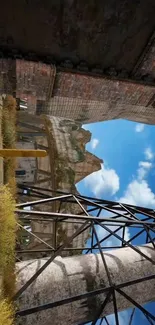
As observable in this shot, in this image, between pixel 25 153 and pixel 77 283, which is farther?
pixel 77 283

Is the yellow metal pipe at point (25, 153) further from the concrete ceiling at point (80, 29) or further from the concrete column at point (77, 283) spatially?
the concrete column at point (77, 283)

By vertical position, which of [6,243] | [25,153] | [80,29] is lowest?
Result: [6,243]

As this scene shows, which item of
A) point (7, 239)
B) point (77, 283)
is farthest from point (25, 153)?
point (77, 283)

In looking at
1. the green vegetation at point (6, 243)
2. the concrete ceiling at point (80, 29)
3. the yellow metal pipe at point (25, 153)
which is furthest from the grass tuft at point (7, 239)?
the concrete ceiling at point (80, 29)

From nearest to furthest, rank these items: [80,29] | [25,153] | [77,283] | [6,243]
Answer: [6,243] < [80,29] < [25,153] < [77,283]

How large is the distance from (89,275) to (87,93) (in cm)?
380

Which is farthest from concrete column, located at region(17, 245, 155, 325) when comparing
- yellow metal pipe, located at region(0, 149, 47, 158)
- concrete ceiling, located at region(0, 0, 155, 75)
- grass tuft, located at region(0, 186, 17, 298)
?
concrete ceiling, located at region(0, 0, 155, 75)

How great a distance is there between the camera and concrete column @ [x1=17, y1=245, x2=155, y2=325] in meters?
5.48

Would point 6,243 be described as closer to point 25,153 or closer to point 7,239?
point 7,239

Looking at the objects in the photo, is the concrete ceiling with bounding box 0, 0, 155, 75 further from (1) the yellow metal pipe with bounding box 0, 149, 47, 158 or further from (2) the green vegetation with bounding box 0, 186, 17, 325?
(2) the green vegetation with bounding box 0, 186, 17, 325

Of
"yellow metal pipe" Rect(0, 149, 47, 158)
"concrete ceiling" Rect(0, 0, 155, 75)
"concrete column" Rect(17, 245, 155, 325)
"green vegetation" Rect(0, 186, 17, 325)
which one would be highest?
"concrete ceiling" Rect(0, 0, 155, 75)

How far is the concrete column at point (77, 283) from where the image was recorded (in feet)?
18.0

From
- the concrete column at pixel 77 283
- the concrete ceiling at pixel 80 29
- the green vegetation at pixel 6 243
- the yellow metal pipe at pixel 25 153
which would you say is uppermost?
the concrete ceiling at pixel 80 29

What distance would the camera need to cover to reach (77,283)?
5934 millimetres
